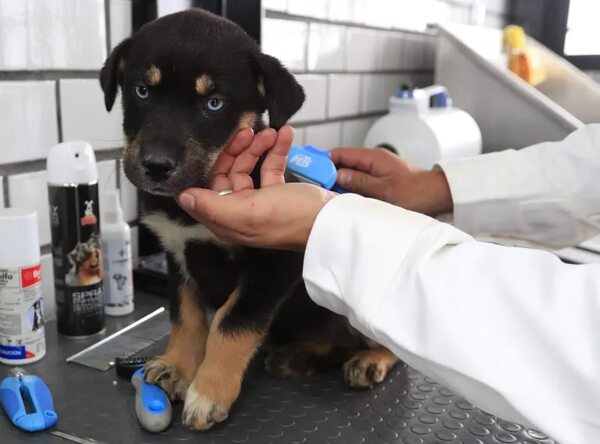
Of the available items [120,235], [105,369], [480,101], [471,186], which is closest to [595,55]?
[480,101]

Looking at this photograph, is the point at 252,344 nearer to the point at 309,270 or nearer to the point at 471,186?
the point at 309,270

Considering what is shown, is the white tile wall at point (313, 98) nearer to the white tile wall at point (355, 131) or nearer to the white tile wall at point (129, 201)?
the white tile wall at point (355, 131)

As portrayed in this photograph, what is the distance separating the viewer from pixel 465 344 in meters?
0.55

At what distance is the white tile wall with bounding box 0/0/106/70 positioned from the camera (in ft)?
2.94

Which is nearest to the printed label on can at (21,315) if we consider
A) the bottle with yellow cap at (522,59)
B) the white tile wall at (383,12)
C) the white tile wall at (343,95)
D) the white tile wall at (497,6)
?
the white tile wall at (343,95)

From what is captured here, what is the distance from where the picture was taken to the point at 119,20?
1.07 metres

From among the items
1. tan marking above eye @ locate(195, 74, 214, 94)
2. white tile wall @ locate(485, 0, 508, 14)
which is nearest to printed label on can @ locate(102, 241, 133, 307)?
tan marking above eye @ locate(195, 74, 214, 94)

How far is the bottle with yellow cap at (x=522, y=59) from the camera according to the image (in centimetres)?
195

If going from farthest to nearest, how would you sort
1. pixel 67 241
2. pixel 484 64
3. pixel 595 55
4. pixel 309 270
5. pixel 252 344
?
pixel 595 55 < pixel 484 64 < pixel 67 241 < pixel 252 344 < pixel 309 270

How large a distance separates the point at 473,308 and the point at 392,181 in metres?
0.64

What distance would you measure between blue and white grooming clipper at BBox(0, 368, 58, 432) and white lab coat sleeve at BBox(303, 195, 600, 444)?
0.33 meters

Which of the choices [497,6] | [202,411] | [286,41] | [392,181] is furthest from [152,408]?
[497,6]

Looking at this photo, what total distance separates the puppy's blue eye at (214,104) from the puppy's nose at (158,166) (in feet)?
0.29

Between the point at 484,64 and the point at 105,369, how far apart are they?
4.05 feet
